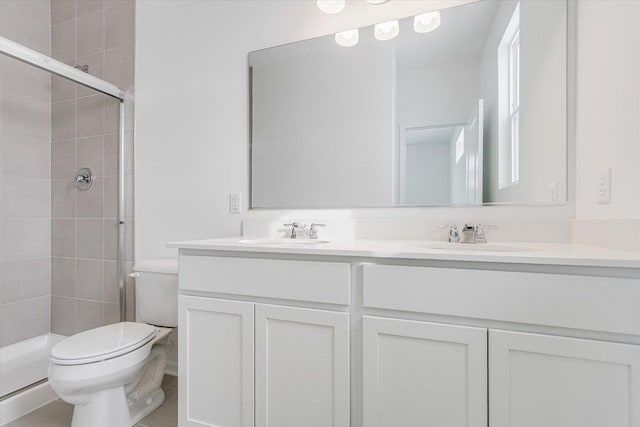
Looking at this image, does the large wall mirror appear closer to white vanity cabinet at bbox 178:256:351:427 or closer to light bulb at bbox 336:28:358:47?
light bulb at bbox 336:28:358:47

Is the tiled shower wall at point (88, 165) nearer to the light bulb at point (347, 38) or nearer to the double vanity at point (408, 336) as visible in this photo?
the double vanity at point (408, 336)

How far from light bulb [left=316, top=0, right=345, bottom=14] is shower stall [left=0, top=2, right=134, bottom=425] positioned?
1303 mm

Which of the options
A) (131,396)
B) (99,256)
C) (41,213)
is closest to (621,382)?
(131,396)

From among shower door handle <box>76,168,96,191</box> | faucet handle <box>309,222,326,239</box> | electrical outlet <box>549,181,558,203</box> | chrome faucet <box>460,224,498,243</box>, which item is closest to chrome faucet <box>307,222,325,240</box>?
faucet handle <box>309,222,326,239</box>

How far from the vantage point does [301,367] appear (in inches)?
44.3

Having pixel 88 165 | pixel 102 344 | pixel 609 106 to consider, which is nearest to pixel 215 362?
pixel 102 344

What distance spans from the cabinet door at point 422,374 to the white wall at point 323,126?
679 mm

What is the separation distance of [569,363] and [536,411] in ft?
0.52

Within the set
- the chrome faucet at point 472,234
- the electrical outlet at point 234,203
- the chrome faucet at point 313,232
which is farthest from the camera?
the electrical outlet at point 234,203

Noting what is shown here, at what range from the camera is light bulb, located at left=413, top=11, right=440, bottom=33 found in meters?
1.46

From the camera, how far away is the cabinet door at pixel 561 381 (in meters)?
0.81

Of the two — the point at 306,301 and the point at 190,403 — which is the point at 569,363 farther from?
the point at 190,403

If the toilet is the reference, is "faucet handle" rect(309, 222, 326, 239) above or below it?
above

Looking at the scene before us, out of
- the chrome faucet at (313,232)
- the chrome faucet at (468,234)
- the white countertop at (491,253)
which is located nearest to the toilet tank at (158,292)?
the white countertop at (491,253)
